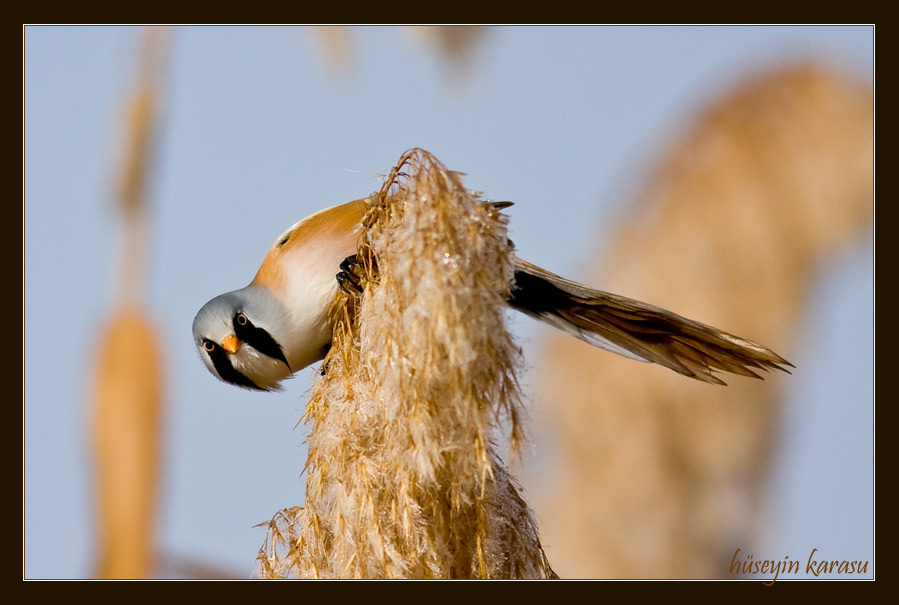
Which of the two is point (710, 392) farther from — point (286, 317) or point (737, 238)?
point (286, 317)

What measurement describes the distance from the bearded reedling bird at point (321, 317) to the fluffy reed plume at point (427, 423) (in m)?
0.66

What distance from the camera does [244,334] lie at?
283 centimetres

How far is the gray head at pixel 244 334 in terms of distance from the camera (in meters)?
2.81

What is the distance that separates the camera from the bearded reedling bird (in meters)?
2.63

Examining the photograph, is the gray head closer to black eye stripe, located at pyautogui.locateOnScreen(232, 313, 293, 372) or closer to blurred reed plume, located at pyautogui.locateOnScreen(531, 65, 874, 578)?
black eye stripe, located at pyautogui.locateOnScreen(232, 313, 293, 372)

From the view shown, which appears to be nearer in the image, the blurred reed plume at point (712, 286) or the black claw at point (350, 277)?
the black claw at point (350, 277)

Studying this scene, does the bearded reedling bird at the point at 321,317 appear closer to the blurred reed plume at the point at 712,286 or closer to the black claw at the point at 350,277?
the black claw at the point at 350,277

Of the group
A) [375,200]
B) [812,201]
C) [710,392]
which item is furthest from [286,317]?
[812,201]

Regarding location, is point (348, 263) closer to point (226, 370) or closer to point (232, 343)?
point (232, 343)

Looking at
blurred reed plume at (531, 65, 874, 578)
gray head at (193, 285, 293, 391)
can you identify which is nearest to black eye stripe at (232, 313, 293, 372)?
gray head at (193, 285, 293, 391)

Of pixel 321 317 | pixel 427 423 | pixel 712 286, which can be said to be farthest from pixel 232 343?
pixel 712 286

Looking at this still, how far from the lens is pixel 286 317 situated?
279 cm

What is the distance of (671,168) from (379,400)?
3532 millimetres

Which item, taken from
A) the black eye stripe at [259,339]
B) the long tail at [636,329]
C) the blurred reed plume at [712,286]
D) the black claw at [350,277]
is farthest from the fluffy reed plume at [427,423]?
the blurred reed plume at [712,286]
